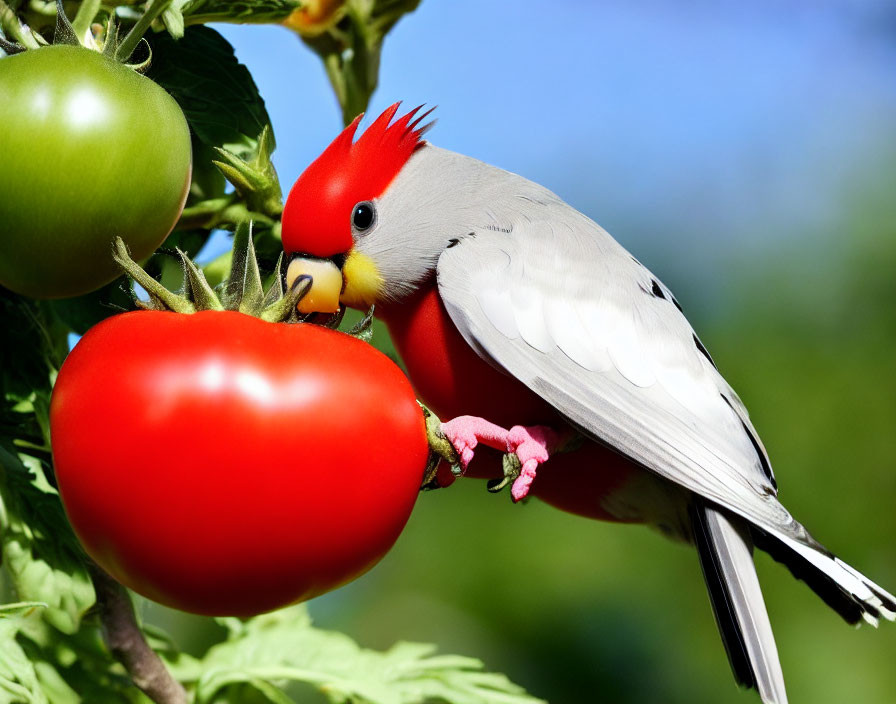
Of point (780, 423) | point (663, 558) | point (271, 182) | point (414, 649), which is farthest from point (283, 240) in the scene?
point (780, 423)

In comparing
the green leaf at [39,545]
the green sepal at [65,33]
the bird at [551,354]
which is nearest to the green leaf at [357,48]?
the bird at [551,354]

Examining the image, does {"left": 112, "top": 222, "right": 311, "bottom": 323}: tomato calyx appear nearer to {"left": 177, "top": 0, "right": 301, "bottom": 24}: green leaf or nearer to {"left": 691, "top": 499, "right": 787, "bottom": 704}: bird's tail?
{"left": 177, "top": 0, "right": 301, "bottom": 24}: green leaf

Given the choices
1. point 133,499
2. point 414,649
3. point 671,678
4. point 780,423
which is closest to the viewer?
point 133,499

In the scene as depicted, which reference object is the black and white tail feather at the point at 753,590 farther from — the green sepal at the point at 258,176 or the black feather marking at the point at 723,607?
the green sepal at the point at 258,176

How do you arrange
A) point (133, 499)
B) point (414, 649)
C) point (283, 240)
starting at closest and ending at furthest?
point (133, 499), point (283, 240), point (414, 649)

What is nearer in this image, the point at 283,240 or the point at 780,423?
the point at 283,240

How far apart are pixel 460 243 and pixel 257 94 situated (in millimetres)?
190

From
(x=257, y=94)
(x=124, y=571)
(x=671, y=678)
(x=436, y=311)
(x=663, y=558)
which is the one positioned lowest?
(x=671, y=678)

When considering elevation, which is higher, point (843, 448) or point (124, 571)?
point (124, 571)

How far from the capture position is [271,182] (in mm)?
722

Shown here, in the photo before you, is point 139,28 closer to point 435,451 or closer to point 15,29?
point 15,29

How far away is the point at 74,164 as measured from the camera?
52 centimetres

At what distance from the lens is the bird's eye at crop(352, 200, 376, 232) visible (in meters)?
0.74

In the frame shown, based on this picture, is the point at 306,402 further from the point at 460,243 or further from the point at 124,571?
the point at 460,243
